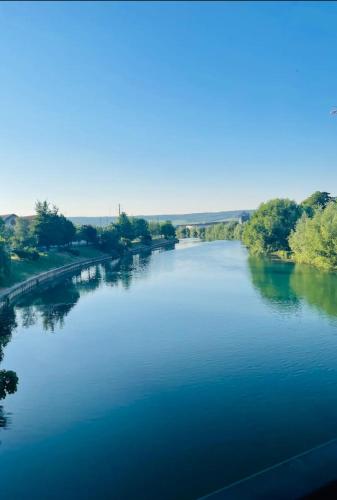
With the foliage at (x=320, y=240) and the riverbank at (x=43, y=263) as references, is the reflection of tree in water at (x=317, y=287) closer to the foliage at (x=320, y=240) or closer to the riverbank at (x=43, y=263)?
the foliage at (x=320, y=240)

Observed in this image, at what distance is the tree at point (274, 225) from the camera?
89875 mm

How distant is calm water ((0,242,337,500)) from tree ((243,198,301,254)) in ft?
159

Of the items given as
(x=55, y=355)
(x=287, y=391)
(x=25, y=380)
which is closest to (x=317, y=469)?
(x=287, y=391)

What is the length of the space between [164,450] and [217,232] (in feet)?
570

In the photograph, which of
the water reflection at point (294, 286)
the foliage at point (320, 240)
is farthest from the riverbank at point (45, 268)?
the foliage at point (320, 240)

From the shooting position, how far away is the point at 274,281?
55.9m

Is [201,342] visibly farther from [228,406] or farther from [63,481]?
[63,481]

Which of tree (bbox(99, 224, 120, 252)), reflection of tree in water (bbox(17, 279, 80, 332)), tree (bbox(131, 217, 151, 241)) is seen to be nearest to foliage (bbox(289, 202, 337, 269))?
reflection of tree in water (bbox(17, 279, 80, 332))

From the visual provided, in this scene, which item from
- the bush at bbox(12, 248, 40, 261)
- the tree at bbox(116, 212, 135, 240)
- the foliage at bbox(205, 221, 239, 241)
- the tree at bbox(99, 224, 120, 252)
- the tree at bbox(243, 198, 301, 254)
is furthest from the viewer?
the foliage at bbox(205, 221, 239, 241)

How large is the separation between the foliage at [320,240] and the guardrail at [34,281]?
147 feet

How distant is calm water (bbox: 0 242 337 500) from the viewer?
14.9 metres

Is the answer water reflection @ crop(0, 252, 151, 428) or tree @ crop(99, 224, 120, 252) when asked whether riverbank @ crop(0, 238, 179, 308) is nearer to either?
water reflection @ crop(0, 252, 151, 428)

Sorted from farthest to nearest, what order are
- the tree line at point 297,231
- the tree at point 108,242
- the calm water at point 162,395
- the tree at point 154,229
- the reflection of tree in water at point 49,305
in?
the tree at point 154,229 < the tree at point 108,242 < the tree line at point 297,231 < the reflection of tree in water at point 49,305 < the calm water at point 162,395

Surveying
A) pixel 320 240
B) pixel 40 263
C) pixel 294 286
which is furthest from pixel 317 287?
pixel 40 263
